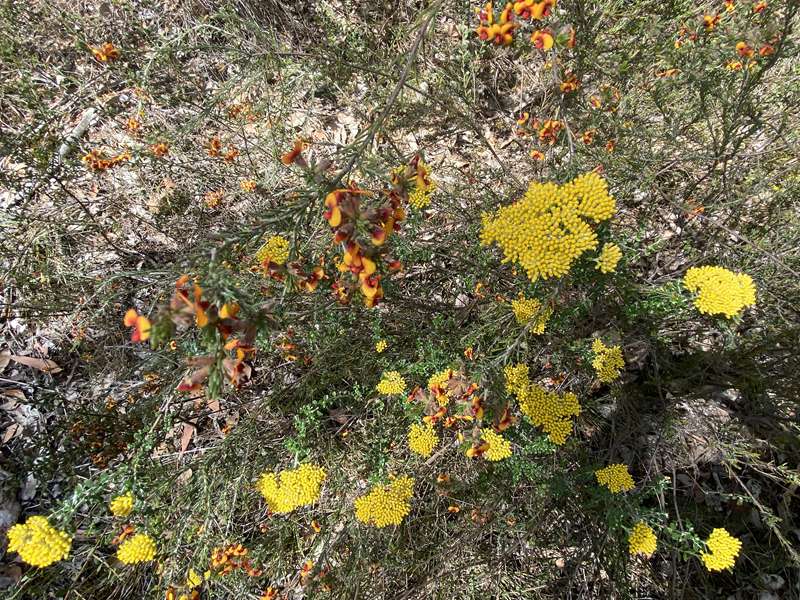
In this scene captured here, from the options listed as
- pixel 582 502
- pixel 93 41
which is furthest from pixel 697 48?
pixel 93 41

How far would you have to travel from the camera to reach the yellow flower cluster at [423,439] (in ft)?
9.48

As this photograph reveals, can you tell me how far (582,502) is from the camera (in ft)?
10.2

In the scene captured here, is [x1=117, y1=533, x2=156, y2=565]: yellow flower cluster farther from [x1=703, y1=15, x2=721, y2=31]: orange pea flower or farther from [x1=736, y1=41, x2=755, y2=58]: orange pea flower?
[x1=703, y1=15, x2=721, y2=31]: orange pea flower

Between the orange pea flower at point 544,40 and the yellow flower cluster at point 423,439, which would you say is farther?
the yellow flower cluster at point 423,439

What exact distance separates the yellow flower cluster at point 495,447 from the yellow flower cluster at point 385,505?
623 millimetres

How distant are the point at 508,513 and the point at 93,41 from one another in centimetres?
649

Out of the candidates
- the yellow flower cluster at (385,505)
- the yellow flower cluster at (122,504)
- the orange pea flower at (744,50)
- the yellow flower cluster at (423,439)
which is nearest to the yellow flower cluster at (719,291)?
the orange pea flower at (744,50)

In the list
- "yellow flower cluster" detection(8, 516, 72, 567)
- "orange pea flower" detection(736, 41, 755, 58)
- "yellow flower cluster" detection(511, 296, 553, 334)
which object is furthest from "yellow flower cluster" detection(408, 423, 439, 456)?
"orange pea flower" detection(736, 41, 755, 58)

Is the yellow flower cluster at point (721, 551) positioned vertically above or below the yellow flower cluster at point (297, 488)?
below

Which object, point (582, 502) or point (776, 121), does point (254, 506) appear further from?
point (776, 121)

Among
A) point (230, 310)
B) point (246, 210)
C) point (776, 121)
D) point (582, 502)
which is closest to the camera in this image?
point (230, 310)

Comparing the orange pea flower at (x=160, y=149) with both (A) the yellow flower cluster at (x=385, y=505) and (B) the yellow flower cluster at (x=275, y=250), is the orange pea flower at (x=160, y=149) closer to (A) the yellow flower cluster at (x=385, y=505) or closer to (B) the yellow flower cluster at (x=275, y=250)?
(B) the yellow flower cluster at (x=275, y=250)

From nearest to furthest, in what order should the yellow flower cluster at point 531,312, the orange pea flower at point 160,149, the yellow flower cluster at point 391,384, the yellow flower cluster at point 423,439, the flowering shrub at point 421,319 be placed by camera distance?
the flowering shrub at point 421,319 < the yellow flower cluster at point 531,312 < the yellow flower cluster at point 423,439 < the yellow flower cluster at point 391,384 < the orange pea flower at point 160,149

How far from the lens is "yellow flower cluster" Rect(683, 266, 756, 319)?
7.13ft
